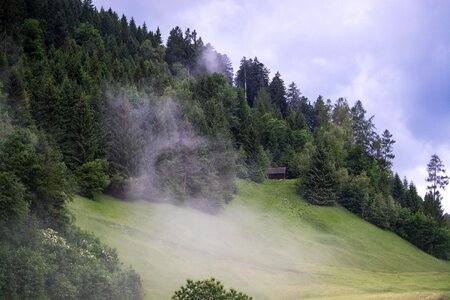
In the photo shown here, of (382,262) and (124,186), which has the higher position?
(124,186)

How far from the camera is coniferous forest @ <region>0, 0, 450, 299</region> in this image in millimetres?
35969

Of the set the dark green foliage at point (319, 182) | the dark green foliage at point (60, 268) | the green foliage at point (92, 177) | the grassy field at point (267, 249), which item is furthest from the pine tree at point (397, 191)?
the dark green foliage at point (60, 268)

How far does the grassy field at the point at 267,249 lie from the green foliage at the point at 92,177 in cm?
172

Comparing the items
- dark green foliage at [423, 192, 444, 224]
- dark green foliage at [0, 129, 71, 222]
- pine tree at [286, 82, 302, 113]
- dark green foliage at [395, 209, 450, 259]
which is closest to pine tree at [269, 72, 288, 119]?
pine tree at [286, 82, 302, 113]

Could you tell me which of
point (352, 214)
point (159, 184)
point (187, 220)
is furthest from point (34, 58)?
point (352, 214)

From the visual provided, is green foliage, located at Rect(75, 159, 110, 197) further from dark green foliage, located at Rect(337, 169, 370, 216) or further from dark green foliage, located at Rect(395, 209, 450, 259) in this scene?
dark green foliage, located at Rect(395, 209, 450, 259)

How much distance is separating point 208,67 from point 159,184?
100088 millimetres

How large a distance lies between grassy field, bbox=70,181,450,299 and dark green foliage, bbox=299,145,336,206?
8.64ft

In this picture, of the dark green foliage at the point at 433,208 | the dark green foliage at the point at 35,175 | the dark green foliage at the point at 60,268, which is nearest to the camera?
the dark green foliage at the point at 60,268

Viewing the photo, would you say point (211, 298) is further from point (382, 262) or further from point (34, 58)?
point (34, 58)

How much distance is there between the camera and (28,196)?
121 ft

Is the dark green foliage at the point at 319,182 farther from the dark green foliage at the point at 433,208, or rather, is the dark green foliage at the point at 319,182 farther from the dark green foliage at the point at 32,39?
the dark green foliage at the point at 32,39

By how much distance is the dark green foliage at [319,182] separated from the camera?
11169 centimetres

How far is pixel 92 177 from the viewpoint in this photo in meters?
67.9
